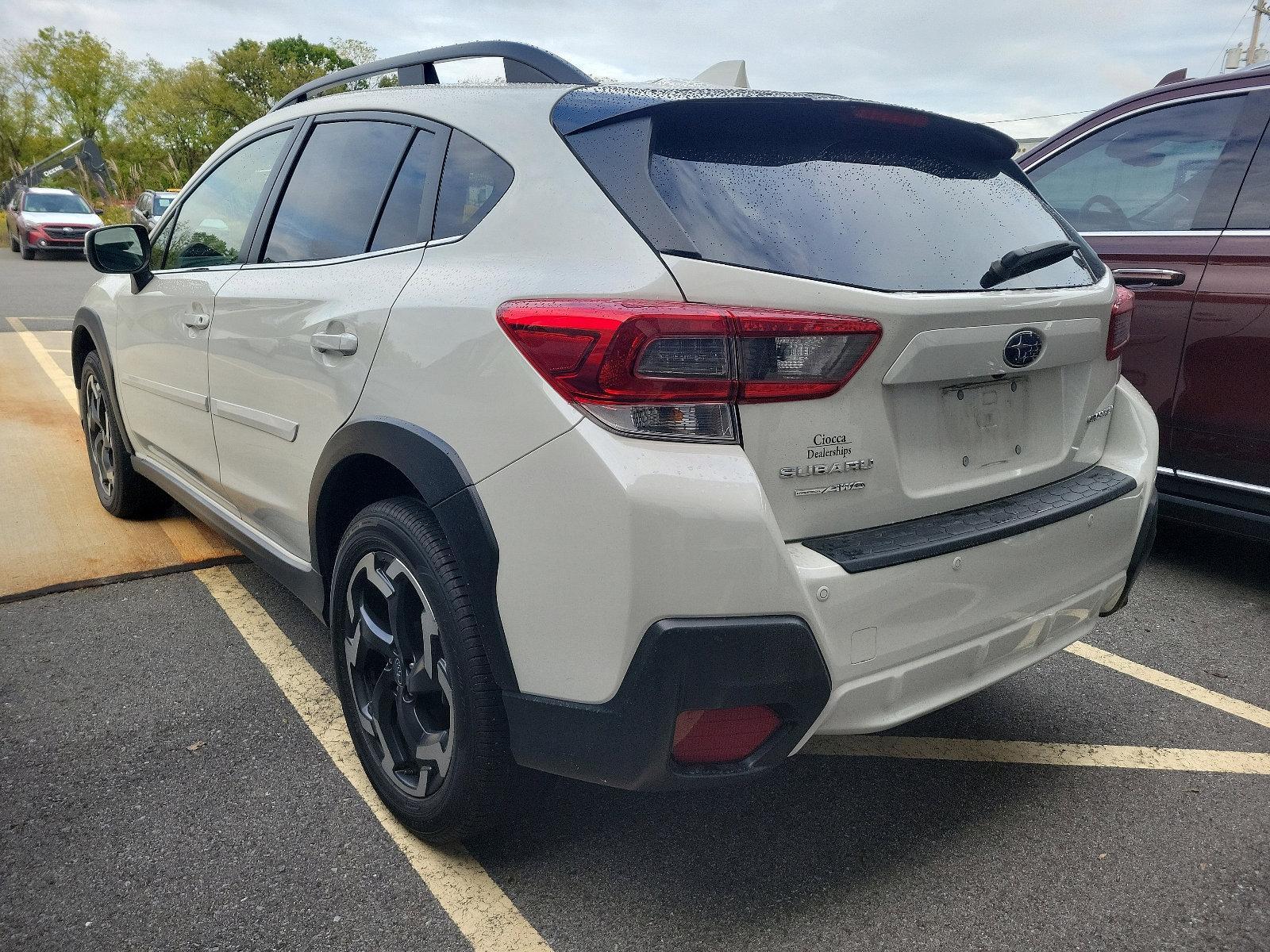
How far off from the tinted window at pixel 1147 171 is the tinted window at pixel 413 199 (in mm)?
2938

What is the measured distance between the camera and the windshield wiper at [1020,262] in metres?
2.07

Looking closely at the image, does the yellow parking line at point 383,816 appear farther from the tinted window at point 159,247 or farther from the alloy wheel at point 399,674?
the tinted window at point 159,247

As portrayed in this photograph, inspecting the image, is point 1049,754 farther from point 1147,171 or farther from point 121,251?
point 121,251

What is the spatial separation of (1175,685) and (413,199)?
8.80ft

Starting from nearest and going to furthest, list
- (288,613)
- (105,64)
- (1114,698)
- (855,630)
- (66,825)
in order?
(855,630) → (66,825) → (1114,698) → (288,613) → (105,64)

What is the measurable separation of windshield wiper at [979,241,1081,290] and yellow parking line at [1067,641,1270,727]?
1190 mm

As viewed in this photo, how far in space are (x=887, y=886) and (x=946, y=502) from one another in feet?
2.77

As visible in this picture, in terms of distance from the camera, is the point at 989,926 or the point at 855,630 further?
the point at 989,926

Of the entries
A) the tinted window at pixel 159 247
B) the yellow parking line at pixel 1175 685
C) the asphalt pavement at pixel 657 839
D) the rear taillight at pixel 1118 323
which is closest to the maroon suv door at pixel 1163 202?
the yellow parking line at pixel 1175 685

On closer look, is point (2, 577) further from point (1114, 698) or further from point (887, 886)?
point (1114, 698)

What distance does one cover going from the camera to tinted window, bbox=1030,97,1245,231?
12.4 feet

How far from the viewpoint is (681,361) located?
67.6 inches

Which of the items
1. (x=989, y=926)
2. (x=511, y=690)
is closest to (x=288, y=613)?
(x=511, y=690)

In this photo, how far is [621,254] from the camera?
181 centimetres
